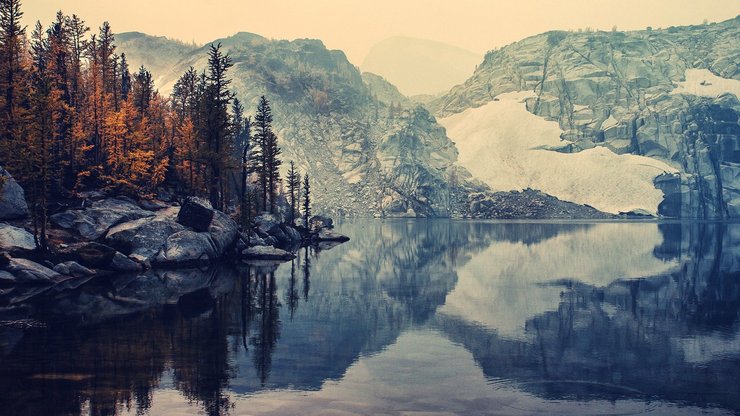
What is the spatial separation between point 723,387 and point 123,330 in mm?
26481

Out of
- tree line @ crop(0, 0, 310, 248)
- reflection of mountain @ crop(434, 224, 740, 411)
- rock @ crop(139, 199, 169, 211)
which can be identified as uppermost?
tree line @ crop(0, 0, 310, 248)

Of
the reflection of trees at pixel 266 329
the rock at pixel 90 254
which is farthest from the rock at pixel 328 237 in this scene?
the reflection of trees at pixel 266 329

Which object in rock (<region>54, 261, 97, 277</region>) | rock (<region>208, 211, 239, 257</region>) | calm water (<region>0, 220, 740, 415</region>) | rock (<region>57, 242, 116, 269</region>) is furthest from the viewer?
rock (<region>208, 211, 239, 257</region>)

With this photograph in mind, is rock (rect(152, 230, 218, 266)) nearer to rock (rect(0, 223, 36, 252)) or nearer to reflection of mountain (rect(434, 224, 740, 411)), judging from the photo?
rock (rect(0, 223, 36, 252))

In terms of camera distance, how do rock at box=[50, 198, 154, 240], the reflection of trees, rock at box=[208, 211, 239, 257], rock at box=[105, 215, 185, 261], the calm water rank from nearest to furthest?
the calm water → the reflection of trees → rock at box=[105, 215, 185, 261] → rock at box=[50, 198, 154, 240] → rock at box=[208, 211, 239, 257]

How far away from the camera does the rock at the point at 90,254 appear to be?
51.0m

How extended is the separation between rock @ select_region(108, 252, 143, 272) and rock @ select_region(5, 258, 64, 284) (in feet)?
20.9

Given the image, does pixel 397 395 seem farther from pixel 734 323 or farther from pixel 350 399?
pixel 734 323

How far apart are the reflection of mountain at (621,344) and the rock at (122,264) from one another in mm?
32132

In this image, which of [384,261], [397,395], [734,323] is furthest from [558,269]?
→ [397,395]

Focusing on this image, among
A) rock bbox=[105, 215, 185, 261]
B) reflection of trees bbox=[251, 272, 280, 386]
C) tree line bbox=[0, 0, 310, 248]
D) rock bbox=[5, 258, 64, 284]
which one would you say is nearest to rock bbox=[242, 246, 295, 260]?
tree line bbox=[0, 0, 310, 248]

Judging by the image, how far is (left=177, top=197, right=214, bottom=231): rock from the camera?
62000 millimetres

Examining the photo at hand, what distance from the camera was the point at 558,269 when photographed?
60375 millimetres

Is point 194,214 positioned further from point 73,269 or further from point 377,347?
point 377,347
